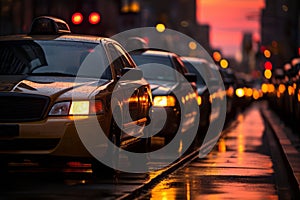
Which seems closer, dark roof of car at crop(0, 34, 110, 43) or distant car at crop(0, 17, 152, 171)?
distant car at crop(0, 17, 152, 171)

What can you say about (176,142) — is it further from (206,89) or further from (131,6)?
(131,6)

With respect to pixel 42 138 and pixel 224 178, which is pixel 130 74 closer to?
pixel 224 178

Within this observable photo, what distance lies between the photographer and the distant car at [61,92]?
1197 centimetres

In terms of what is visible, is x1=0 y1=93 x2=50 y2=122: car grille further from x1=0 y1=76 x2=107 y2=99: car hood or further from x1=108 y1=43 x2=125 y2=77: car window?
x1=108 y1=43 x2=125 y2=77: car window

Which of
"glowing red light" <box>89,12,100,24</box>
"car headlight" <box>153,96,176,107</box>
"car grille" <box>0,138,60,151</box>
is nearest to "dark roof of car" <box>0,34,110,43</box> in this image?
"car grille" <box>0,138,60,151</box>

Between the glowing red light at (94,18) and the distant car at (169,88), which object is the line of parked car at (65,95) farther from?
the glowing red light at (94,18)

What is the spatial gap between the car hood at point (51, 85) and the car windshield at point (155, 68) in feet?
21.4

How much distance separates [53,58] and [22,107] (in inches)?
62.9

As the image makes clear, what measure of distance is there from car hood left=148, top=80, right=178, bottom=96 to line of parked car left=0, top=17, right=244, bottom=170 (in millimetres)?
2665

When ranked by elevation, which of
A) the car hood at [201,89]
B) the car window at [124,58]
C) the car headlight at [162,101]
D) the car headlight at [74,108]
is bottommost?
the car hood at [201,89]

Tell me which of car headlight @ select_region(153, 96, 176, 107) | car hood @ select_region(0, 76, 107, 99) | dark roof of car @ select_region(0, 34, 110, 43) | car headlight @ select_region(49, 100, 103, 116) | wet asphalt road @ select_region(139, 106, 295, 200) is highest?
dark roof of car @ select_region(0, 34, 110, 43)

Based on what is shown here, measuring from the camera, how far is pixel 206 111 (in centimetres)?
2503

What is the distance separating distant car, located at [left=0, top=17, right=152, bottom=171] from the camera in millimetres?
11969

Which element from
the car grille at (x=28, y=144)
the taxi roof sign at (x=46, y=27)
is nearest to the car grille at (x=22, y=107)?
the car grille at (x=28, y=144)
